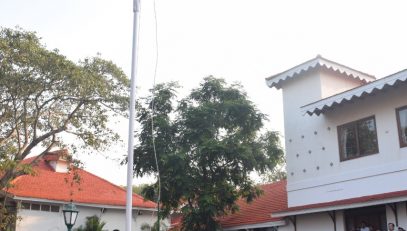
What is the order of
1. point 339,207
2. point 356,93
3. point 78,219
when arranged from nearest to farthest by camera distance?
point 356,93
point 339,207
point 78,219

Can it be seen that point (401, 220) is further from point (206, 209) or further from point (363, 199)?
point (206, 209)

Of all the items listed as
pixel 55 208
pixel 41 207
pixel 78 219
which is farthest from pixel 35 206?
pixel 78 219

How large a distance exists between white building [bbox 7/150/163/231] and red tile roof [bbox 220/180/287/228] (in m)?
5.79

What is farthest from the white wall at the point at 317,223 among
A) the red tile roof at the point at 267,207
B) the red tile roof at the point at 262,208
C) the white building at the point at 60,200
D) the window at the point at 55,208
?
the window at the point at 55,208

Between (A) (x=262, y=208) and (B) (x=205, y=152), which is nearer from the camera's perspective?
(B) (x=205, y=152)

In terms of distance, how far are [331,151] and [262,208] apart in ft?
14.9

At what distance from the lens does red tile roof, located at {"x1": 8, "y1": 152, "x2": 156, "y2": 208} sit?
25.0 m

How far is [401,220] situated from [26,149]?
12543mm

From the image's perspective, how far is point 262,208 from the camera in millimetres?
19172

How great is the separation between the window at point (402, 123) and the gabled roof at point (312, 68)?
10.6 feet

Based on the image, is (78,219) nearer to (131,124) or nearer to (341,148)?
(341,148)

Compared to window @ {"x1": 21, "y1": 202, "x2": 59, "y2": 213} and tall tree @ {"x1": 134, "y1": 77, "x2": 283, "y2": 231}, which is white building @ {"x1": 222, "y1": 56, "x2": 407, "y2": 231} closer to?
tall tree @ {"x1": 134, "y1": 77, "x2": 283, "y2": 231}

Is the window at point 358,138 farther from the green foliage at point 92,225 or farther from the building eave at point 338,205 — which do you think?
the green foliage at point 92,225

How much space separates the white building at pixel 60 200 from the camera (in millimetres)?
24641
